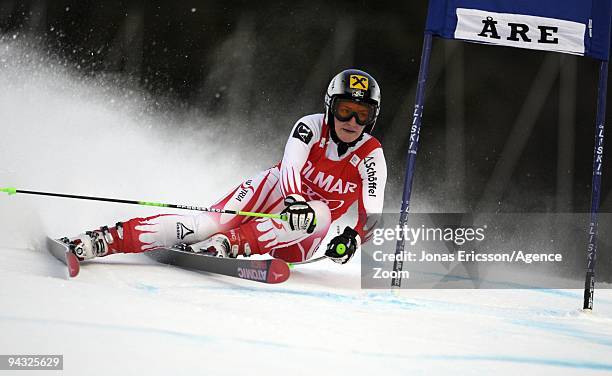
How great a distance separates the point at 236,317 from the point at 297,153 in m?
1.60

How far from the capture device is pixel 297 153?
4.16 meters

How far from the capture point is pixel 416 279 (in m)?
4.07

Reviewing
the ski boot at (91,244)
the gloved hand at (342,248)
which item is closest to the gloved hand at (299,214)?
the gloved hand at (342,248)

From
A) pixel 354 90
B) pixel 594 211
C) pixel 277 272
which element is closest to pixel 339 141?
pixel 354 90

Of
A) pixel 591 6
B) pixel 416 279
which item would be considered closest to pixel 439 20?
pixel 591 6

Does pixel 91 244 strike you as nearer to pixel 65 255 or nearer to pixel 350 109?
pixel 65 255

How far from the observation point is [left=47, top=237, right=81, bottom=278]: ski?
11.1 feet

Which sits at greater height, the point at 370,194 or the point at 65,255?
the point at 370,194

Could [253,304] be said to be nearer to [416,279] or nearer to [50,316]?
[50,316]

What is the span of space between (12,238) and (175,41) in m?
2.95

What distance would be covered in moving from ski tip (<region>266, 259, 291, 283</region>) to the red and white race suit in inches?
17.1

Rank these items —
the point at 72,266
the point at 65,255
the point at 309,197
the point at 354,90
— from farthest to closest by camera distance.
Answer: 1. the point at 309,197
2. the point at 354,90
3. the point at 65,255
4. the point at 72,266

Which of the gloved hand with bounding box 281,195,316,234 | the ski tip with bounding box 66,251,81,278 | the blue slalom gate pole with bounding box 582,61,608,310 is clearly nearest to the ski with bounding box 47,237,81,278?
the ski tip with bounding box 66,251,81,278

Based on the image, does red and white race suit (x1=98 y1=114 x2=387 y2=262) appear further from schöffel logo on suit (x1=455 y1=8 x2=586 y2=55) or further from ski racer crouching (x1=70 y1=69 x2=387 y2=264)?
schöffel logo on suit (x1=455 y1=8 x2=586 y2=55)
